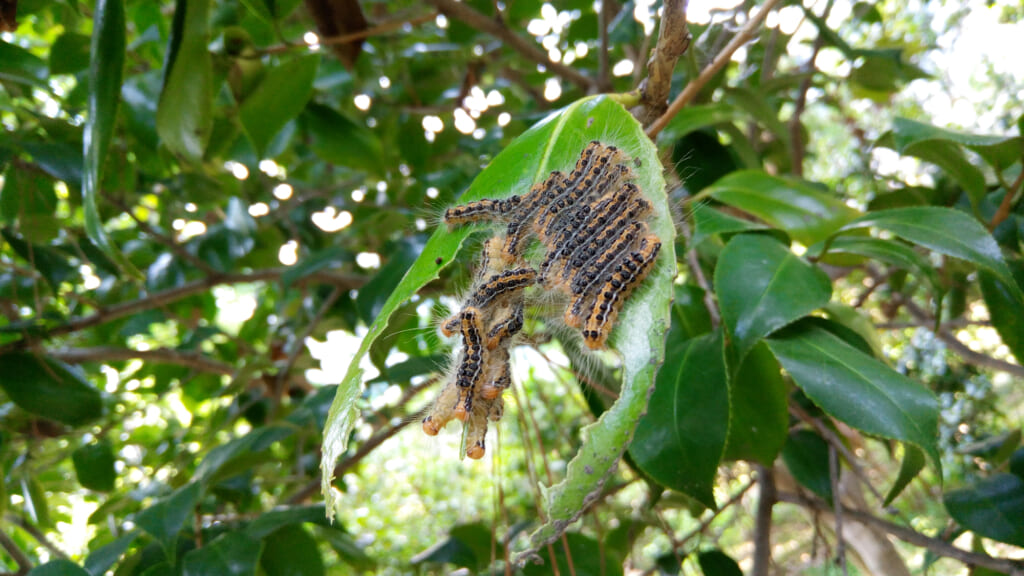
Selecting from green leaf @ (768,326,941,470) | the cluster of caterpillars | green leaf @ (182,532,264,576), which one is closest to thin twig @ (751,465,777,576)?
green leaf @ (768,326,941,470)

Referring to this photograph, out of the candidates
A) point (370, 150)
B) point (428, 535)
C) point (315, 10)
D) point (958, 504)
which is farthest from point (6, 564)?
point (428, 535)

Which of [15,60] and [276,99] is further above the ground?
[15,60]

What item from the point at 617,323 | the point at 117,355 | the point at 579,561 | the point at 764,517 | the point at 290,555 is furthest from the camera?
the point at 117,355

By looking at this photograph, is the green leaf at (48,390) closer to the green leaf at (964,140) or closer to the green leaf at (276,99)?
the green leaf at (276,99)

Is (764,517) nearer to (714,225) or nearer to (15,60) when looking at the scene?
(714,225)

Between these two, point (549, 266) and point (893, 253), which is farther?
point (893, 253)

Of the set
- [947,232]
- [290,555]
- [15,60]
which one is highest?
[15,60]

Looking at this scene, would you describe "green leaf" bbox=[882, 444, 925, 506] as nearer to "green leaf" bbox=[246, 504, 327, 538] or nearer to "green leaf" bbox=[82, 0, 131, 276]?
"green leaf" bbox=[246, 504, 327, 538]

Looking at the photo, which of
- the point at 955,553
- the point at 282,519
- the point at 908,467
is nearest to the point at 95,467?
the point at 282,519
